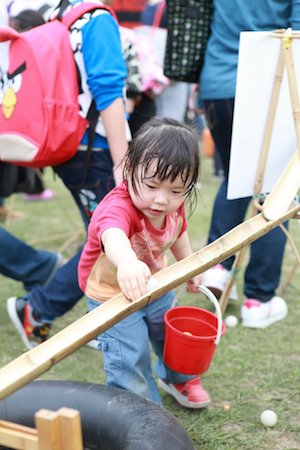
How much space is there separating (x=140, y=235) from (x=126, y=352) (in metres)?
0.38

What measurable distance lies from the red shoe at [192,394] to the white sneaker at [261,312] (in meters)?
0.71

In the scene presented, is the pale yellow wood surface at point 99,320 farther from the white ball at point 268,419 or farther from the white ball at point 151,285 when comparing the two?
the white ball at point 268,419

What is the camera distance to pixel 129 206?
6.48 feet

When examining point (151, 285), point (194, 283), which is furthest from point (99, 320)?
point (194, 283)

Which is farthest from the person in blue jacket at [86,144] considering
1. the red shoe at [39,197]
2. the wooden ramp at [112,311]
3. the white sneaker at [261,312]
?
the red shoe at [39,197]

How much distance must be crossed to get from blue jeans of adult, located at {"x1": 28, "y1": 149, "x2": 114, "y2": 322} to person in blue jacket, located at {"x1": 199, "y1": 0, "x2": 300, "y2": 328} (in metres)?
0.62

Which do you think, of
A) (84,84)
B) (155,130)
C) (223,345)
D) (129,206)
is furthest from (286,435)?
(84,84)

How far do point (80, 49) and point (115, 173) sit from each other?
48 centimetres

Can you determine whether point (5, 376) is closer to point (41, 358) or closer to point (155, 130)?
point (41, 358)

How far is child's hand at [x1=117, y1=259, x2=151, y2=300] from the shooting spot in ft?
5.36

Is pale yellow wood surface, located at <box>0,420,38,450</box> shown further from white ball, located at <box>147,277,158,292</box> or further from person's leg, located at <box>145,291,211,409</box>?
person's leg, located at <box>145,291,211,409</box>

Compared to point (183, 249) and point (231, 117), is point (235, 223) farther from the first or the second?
point (183, 249)

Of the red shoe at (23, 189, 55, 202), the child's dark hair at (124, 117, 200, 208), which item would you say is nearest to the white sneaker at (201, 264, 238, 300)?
the child's dark hair at (124, 117, 200, 208)

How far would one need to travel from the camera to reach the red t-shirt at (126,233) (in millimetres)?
1952
